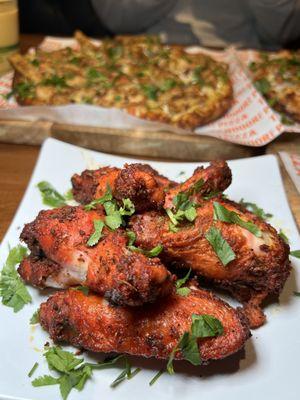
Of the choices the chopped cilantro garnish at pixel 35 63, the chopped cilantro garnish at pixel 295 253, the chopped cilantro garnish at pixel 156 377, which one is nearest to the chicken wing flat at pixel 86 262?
the chopped cilantro garnish at pixel 156 377

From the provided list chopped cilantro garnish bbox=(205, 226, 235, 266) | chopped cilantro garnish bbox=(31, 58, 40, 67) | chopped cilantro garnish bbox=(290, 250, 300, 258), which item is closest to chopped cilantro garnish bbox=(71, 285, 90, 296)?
chopped cilantro garnish bbox=(205, 226, 235, 266)

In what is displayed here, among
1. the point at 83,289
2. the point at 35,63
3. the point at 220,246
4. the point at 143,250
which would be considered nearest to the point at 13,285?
the point at 83,289

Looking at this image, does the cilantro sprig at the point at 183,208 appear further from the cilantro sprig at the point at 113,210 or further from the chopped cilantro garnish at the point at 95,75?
the chopped cilantro garnish at the point at 95,75

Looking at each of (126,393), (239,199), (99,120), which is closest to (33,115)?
(99,120)

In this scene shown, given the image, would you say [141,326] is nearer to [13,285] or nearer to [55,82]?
[13,285]

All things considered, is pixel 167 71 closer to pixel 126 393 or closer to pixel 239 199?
pixel 239 199

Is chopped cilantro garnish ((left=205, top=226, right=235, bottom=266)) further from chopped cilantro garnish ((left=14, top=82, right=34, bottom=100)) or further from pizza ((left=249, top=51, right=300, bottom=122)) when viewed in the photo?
chopped cilantro garnish ((left=14, top=82, right=34, bottom=100))
